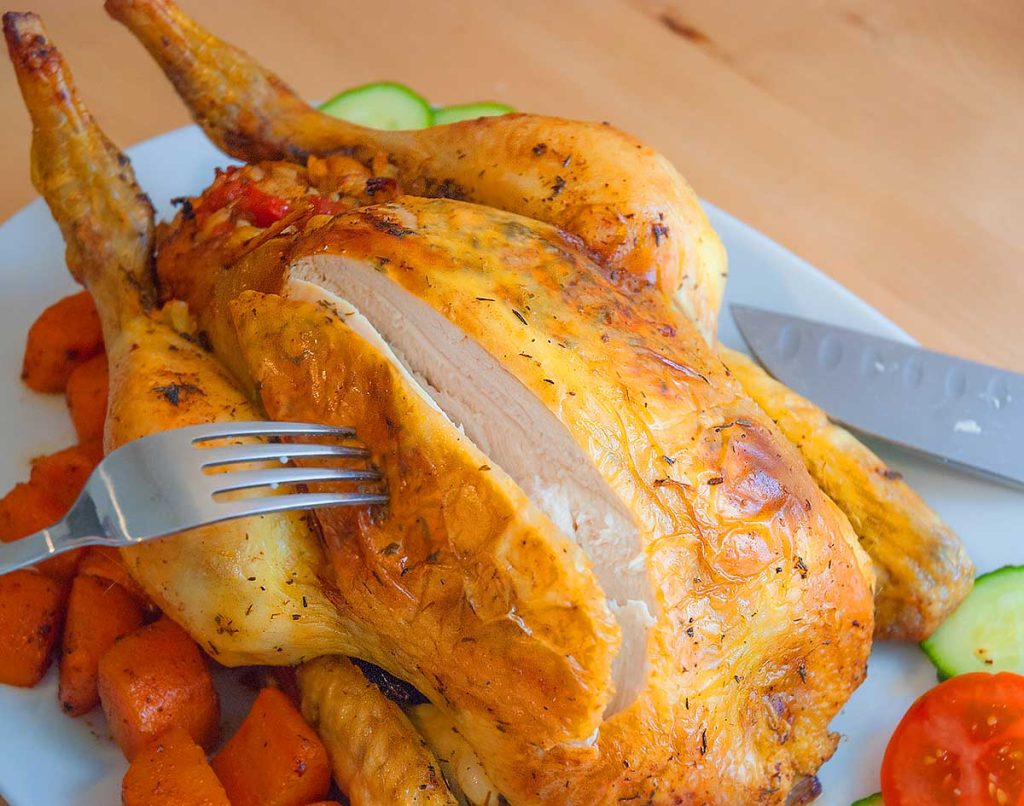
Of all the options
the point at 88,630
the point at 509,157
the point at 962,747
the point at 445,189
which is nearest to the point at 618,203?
the point at 509,157

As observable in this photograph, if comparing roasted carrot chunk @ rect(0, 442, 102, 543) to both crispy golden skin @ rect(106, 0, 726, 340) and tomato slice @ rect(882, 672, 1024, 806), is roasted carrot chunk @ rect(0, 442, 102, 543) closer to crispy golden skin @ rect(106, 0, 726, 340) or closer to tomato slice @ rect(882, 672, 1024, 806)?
crispy golden skin @ rect(106, 0, 726, 340)

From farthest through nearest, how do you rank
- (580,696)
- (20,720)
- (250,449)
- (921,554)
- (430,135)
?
(430,135)
(921,554)
(20,720)
(250,449)
(580,696)

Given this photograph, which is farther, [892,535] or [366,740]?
[892,535]

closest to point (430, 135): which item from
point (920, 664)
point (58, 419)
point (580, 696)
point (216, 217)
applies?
point (216, 217)

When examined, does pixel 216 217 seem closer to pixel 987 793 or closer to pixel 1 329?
pixel 1 329

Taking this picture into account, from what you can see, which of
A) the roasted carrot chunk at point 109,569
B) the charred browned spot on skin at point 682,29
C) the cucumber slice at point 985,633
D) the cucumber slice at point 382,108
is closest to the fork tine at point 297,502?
the roasted carrot chunk at point 109,569

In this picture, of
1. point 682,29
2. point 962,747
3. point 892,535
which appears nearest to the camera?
point 962,747

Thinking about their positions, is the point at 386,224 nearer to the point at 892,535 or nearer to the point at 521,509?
the point at 521,509

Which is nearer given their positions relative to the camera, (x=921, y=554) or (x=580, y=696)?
(x=580, y=696)
